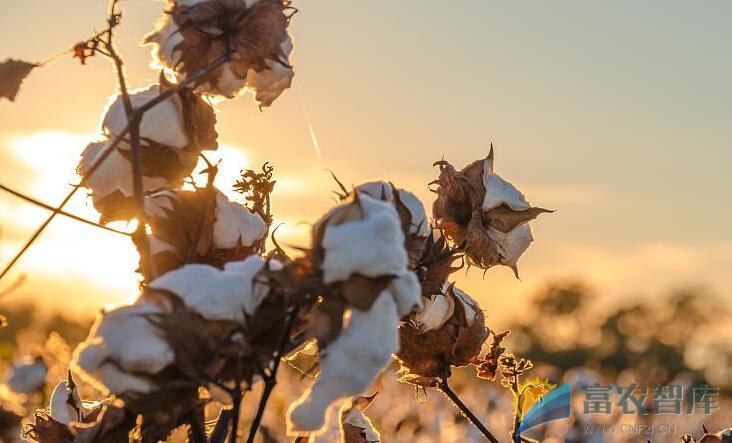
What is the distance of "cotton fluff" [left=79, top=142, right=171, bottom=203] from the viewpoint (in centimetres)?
214

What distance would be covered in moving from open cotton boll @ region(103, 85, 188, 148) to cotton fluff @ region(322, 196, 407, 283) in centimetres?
66

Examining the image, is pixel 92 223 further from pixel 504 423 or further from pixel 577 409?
pixel 504 423

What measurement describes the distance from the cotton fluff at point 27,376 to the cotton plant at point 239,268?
420 cm

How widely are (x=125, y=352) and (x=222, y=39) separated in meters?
0.76

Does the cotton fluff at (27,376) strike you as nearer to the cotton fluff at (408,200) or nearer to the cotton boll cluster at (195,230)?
the cotton boll cluster at (195,230)

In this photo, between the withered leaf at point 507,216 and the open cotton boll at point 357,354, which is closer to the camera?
the open cotton boll at point 357,354

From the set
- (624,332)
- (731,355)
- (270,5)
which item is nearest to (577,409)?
(270,5)

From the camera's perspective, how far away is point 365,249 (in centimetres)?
153

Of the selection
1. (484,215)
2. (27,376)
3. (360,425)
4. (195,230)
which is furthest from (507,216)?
(27,376)

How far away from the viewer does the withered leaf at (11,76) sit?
212 centimetres

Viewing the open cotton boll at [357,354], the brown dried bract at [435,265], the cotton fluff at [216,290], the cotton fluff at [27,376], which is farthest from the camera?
the cotton fluff at [27,376]

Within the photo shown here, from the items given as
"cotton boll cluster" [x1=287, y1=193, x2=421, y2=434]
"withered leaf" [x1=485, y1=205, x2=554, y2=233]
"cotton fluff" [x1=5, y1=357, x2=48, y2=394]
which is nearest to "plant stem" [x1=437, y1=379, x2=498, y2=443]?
"withered leaf" [x1=485, y1=205, x2=554, y2=233]

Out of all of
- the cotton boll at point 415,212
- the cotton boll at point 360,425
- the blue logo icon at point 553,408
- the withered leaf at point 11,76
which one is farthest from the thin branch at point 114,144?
the blue logo icon at point 553,408

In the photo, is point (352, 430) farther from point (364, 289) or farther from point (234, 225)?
point (364, 289)
